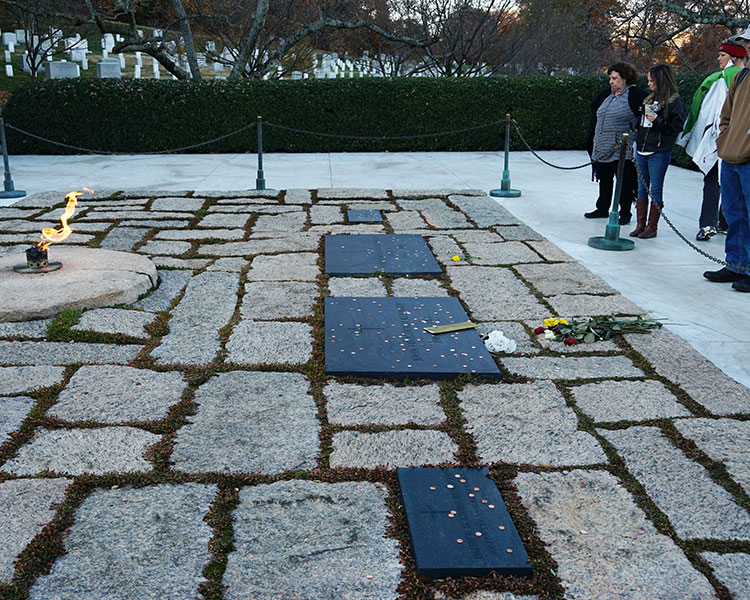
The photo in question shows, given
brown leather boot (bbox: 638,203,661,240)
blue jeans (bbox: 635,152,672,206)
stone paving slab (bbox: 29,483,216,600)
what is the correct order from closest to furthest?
stone paving slab (bbox: 29,483,216,600) → blue jeans (bbox: 635,152,672,206) → brown leather boot (bbox: 638,203,661,240)

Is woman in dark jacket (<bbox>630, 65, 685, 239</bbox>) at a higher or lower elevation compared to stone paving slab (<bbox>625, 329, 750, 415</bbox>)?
higher

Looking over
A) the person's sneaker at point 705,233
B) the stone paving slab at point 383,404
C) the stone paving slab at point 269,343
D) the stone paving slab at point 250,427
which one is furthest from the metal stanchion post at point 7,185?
the person's sneaker at point 705,233

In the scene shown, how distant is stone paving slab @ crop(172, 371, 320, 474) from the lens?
2.79 meters

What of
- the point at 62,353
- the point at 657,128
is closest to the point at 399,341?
the point at 62,353

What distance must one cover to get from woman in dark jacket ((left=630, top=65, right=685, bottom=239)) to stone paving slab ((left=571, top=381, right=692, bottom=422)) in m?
3.15

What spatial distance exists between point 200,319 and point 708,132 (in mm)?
4442

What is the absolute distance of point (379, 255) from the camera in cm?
581

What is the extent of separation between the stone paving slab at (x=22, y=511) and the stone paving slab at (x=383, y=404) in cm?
110

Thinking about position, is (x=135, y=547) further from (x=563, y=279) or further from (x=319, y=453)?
(x=563, y=279)

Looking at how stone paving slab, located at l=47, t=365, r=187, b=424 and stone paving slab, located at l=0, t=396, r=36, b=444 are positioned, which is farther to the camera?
stone paving slab, located at l=47, t=365, r=187, b=424

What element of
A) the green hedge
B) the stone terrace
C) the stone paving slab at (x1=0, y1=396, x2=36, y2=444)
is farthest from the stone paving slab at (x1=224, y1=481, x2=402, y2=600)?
the green hedge

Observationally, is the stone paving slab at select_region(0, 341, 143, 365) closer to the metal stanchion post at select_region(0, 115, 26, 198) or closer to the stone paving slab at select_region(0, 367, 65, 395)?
the stone paving slab at select_region(0, 367, 65, 395)

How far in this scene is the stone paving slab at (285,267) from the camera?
5246 mm

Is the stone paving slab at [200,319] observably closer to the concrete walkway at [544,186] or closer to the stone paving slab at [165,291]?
the stone paving slab at [165,291]
